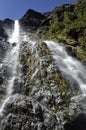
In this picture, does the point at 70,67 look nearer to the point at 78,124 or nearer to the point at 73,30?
the point at 78,124

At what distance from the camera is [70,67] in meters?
26.5

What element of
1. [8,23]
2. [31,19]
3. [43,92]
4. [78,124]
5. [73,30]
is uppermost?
[8,23]

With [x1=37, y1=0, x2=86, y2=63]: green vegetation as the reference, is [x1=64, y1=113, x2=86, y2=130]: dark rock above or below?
below

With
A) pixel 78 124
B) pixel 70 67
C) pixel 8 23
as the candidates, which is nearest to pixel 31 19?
pixel 8 23

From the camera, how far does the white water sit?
23292 mm

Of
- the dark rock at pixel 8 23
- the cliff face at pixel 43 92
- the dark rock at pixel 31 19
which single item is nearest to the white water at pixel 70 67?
the cliff face at pixel 43 92

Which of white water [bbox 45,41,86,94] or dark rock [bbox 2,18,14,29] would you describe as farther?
dark rock [bbox 2,18,14,29]

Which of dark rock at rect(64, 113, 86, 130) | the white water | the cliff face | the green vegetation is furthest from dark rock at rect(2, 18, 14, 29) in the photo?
dark rock at rect(64, 113, 86, 130)

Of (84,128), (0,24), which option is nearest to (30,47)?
(84,128)

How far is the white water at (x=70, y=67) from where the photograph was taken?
23292mm

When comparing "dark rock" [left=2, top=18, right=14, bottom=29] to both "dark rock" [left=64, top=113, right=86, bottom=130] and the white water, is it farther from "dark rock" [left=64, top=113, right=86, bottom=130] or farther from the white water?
"dark rock" [left=64, top=113, right=86, bottom=130]

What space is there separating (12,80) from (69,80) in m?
6.43

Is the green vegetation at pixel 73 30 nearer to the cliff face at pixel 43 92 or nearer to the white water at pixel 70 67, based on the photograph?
the white water at pixel 70 67

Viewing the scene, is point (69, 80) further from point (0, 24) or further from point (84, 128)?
point (0, 24)
